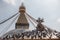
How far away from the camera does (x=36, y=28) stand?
15734 millimetres

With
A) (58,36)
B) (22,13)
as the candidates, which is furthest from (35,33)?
(22,13)

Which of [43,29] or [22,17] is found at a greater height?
[22,17]

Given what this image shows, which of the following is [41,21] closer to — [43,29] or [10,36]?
[43,29]

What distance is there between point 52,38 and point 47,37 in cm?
35

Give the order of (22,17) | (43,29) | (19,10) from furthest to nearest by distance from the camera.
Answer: (22,17) < (19,10) < (43,29)

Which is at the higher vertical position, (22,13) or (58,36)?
(22,13)

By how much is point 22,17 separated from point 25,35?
525 cm

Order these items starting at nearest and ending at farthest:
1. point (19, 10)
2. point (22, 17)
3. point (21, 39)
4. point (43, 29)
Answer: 1. point (21, 39)
2. point (43, 29)
3. point (19, 10)
4. point (22, 17)

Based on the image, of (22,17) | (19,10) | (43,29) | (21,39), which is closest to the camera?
(21,39)

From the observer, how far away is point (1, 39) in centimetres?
1459

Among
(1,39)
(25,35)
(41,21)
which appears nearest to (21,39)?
(25,35)

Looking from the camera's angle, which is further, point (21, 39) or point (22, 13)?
point (22, 13)

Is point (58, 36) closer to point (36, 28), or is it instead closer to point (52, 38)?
point (52, 38)

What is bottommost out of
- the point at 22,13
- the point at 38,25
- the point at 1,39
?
the point at 1,39
